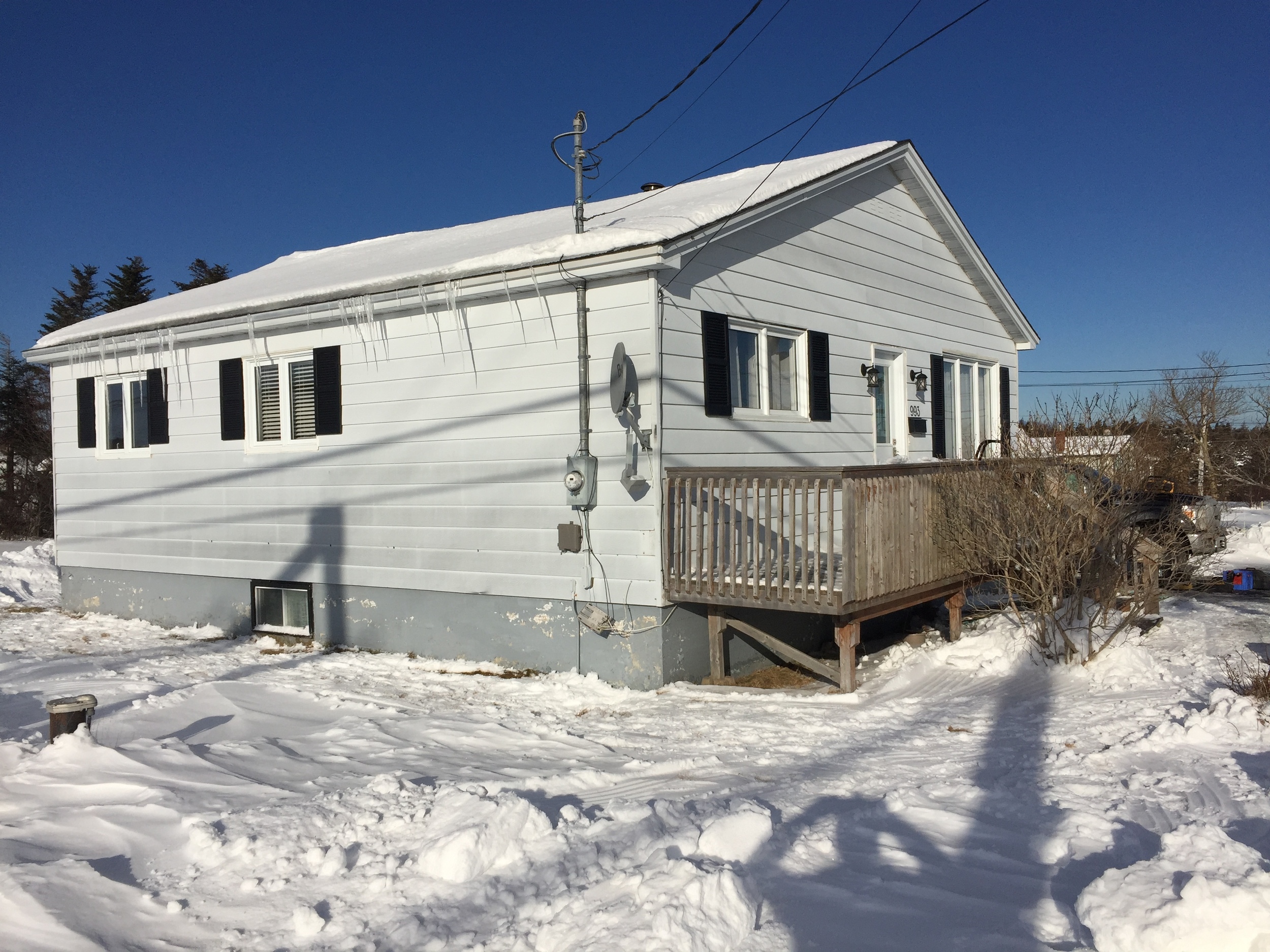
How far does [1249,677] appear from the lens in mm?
6570

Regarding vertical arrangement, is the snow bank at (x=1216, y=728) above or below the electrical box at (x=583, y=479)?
below

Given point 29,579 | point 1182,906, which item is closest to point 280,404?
point 29,579

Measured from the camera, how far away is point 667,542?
7.92 meters

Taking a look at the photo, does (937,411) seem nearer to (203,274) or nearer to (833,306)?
(833,306)

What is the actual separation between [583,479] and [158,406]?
655 cm

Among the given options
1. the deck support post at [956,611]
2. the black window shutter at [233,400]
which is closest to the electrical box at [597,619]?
the deck support post at [956,611]

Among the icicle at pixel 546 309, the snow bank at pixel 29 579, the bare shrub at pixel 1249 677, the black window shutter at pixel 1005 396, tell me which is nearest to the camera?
the bare shrub at pixel 1249 677

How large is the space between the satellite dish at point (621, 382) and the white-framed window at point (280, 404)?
405 centimetres

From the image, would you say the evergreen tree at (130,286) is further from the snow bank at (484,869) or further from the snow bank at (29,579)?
the snow bank at (484,869)

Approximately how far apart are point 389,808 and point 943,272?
1071 centimetres

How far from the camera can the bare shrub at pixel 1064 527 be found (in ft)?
25.8

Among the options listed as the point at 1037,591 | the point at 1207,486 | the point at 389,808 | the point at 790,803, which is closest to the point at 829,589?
the point at 1037,591

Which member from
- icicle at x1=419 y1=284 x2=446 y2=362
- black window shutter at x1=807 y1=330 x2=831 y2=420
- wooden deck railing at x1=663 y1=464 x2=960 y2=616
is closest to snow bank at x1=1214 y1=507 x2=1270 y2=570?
black window shutter at x1=807 y1=330 x2=831 y2=420

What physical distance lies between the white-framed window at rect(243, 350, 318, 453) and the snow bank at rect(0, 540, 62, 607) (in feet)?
14.7
